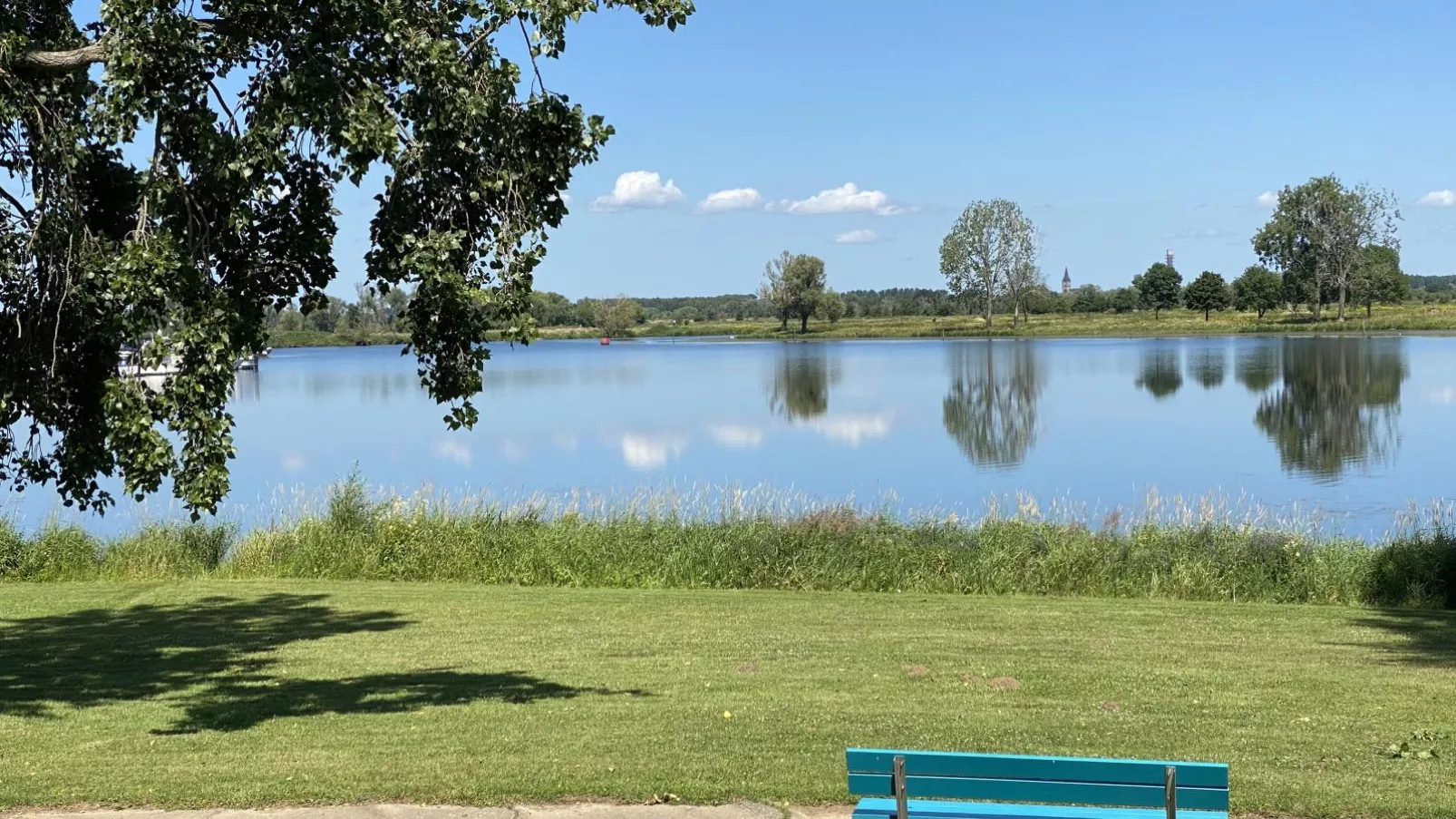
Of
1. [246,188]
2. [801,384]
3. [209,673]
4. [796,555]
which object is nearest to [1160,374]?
[801,384]

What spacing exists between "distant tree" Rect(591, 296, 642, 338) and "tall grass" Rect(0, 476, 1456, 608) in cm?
15665

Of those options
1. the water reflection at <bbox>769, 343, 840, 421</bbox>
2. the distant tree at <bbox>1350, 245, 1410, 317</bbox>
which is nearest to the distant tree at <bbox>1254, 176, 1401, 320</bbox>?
Result: the distant tree at <bbox>1350, 245, 1410, 317</bbox>

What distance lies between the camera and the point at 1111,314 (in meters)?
138

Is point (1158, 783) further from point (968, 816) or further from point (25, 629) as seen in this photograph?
point (25, 629)

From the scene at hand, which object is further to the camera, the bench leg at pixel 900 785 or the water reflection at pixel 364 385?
the water reflection at pixel 364 385

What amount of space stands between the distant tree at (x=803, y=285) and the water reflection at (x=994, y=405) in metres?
60.6

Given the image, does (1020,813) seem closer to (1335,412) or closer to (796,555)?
(796,555)

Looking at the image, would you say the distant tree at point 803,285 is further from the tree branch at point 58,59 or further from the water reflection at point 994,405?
the tree branch at point 58,59

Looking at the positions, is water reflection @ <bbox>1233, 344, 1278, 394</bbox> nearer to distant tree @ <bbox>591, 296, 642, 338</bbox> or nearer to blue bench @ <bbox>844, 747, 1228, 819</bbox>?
blue bench @ <bbox>844, 747, 1228, 819</bbox>

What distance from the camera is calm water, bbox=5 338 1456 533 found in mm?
27312

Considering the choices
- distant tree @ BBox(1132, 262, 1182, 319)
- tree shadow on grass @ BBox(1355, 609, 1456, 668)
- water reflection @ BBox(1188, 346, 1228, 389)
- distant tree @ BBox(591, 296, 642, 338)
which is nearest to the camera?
tree shadow on grass @ BBox(1355, 609, 1456, 668)

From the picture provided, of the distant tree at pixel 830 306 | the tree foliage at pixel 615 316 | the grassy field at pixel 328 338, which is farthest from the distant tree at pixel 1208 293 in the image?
the grassy field at pixel 328 338

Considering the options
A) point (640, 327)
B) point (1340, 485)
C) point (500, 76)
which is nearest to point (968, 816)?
point (500, 76)

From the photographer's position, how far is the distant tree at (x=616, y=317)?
177750 millimetres
